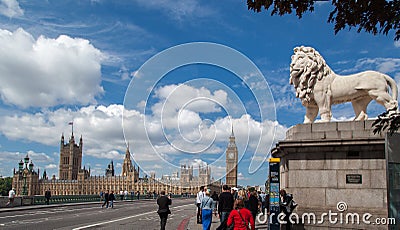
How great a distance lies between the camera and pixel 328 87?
13047mm

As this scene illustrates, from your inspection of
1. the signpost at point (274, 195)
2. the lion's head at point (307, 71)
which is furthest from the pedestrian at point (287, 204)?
the lion's head at point (307, 71)

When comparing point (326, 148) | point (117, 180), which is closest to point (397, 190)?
point (326, 148)

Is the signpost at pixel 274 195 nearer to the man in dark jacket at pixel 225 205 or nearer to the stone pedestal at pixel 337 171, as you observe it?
the stone pedestal at pixel 337 171

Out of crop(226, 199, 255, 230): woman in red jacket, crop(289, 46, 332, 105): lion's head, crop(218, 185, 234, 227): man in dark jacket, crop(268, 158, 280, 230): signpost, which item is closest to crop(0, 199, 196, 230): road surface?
crop(218, 185, 234, 227): man in dark jacket

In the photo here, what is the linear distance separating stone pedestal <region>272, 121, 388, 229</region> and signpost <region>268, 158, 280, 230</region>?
0.41 meters

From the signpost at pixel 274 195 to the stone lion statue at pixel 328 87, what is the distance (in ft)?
6.19

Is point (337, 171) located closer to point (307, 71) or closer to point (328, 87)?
point (328, 87)

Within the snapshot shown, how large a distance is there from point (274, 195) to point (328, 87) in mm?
3821

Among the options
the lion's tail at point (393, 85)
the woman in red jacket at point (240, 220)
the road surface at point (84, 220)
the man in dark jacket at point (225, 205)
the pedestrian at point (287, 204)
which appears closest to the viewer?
the woman in red jacket at point (240, 220)

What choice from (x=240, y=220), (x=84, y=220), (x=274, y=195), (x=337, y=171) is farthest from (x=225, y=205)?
(x=84, y=220)

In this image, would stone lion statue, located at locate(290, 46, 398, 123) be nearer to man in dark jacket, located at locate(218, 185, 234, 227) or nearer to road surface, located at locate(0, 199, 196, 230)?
man in dark jacket, located at locate(218, 185, 234, 227)

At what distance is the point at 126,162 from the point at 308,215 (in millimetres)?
172897

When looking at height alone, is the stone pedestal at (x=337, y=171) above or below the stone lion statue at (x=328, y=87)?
below

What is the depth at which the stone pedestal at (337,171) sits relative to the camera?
1153cm
